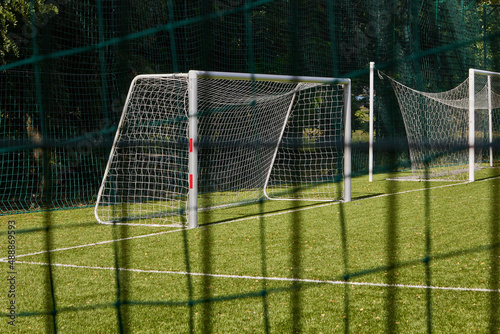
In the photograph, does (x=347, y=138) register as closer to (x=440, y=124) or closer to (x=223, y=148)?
(x=223, y=148)

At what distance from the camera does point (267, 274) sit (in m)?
3.88

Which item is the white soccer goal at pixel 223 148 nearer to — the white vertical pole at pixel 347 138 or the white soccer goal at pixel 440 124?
the white vertical pole at pixel 347 138

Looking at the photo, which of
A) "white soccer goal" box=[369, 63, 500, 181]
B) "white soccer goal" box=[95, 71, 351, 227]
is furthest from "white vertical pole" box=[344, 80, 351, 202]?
"white soccer goal" box=[369, 63, 500, 181]

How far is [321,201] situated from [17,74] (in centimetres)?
425

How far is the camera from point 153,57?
924 centimetres

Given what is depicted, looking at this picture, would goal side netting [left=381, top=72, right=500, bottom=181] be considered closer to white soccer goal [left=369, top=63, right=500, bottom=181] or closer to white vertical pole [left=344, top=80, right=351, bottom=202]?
white soccer goal [left=369, top=63, right=500, bottom=181]

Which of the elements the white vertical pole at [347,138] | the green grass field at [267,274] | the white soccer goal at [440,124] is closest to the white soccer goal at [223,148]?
the white vertical pole at [347,138]

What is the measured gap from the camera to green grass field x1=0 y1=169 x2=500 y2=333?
117 inches

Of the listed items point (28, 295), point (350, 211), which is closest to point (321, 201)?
point (350, 211)

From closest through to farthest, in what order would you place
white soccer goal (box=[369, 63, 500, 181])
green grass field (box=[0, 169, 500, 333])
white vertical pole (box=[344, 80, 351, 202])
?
green grass field (box=[0, 169, 500, 333])
white vertical pole (box=[344, 80, 351, 202])
white soccer goal (box=[369, 63, 500, 181])

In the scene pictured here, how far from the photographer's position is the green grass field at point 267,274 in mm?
2967

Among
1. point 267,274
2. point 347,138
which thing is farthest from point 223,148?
→ point 267,274

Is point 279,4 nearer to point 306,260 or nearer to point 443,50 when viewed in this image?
point 443,50

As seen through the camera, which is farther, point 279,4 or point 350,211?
point 279,4
